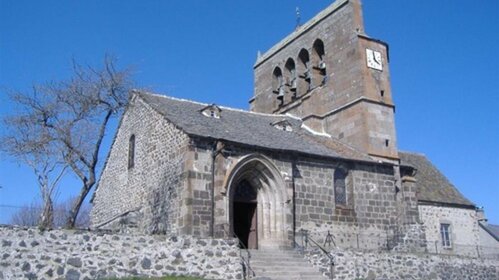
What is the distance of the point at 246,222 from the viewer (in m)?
23.2

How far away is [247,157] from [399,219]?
917 cm

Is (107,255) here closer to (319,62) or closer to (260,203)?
(260,203)

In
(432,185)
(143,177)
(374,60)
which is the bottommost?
(143,177)

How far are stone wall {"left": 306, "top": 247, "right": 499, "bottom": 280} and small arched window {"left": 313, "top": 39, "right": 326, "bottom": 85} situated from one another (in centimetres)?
1275

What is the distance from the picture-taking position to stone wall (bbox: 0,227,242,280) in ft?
44.8

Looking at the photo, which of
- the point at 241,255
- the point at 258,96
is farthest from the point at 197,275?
the point at 258,96

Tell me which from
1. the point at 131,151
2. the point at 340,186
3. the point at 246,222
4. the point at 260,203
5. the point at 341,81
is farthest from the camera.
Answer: the point at 341,81

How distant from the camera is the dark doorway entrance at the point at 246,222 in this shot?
22812mm

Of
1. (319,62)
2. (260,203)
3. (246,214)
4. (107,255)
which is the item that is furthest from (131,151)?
(319,62)

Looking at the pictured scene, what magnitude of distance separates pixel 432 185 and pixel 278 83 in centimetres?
1148

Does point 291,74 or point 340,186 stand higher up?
point 291,74

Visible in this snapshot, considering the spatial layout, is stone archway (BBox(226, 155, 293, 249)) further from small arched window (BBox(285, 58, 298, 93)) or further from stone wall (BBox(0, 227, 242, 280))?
small arched window (BBox(285, 58, 298, 93))

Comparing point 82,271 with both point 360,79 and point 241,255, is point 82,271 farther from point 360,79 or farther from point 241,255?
point 360,79

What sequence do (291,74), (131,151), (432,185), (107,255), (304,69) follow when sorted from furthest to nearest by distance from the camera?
(291,74) → (304,69) → (432,185) → (131,151) → (107,255)
